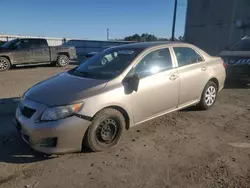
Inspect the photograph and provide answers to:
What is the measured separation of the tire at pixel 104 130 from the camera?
11.8 feet

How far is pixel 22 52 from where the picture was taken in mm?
13344

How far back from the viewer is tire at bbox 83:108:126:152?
361 centimetres

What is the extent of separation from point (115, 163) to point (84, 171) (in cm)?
45

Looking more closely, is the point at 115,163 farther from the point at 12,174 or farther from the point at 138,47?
the point at 138,47

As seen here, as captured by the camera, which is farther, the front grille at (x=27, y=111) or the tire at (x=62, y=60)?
the tire at (x=62, y=60)

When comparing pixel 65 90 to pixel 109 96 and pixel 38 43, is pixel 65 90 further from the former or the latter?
pixel 38 43

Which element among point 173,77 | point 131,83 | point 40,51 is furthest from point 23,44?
point 131,83

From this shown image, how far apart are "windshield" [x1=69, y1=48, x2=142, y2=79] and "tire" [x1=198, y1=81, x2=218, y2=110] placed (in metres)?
2.00

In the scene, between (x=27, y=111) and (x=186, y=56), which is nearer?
(x=27, y=111)

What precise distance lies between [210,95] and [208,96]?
0.25 ft

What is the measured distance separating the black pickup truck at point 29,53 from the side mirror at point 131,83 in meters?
10.8

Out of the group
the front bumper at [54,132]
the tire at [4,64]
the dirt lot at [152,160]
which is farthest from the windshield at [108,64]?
the tire at [4,64]

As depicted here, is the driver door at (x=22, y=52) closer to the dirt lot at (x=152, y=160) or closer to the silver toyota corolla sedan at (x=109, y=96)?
the dirt lot at (x=152, y=160)

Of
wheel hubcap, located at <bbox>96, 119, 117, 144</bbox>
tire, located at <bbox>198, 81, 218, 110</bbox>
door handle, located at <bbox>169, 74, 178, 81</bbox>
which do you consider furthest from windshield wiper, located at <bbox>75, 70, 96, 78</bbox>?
tire, located at <bbox>198, 81, 218, 110</bbox>
